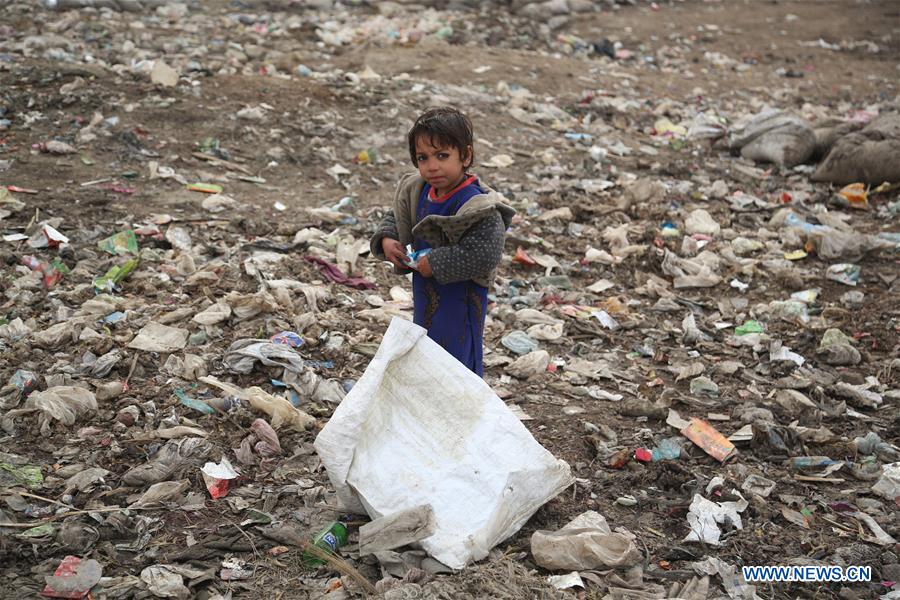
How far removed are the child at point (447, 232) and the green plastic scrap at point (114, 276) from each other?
2.04m

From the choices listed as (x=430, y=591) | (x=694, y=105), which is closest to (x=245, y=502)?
(x=430, y=591)

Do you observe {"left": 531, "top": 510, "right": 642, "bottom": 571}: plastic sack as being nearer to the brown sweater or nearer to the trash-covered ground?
the trash-covered ground

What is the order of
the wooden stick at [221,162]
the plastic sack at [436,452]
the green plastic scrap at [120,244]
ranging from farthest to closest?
the wooden stick at [221,162], the green plastic scrap at [120,244], the plastic sack at [436,452]

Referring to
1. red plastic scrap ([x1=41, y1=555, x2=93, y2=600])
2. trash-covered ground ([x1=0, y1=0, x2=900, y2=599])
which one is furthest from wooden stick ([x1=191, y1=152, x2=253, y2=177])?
red plastic scrap ([x1=41, y1=555, x2=93, y2=600])

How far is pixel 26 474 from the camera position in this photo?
260 cm

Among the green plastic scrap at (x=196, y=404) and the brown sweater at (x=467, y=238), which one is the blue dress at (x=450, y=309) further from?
the green plastic scrap at (x=196, y=404)

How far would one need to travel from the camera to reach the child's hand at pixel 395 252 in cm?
240

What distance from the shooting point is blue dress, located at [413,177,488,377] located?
7.95 feet

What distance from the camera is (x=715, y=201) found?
625cm

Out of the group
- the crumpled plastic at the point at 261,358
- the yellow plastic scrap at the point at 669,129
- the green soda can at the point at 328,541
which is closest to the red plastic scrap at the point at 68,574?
the green soda can at the point at 328,541

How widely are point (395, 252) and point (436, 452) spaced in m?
0.62

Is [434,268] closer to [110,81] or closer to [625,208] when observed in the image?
[625,208]

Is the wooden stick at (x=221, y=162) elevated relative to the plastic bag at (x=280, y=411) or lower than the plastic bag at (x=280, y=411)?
elevated

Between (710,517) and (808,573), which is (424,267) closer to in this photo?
(710,517)
